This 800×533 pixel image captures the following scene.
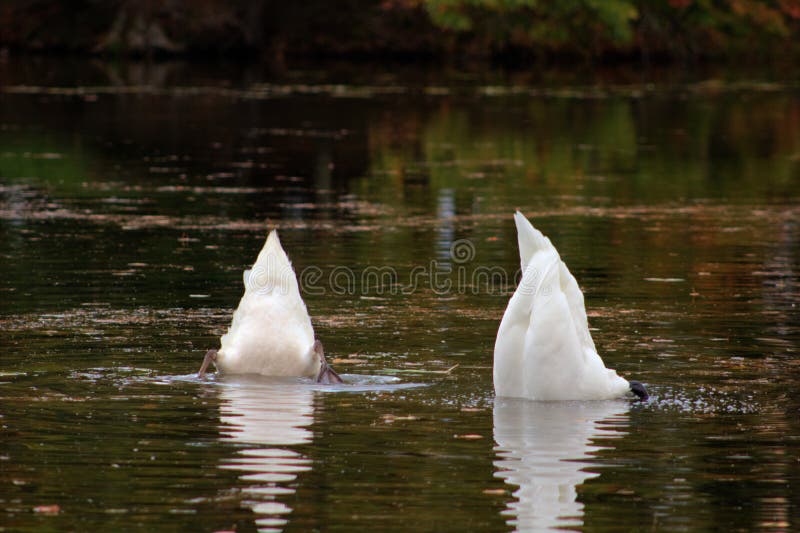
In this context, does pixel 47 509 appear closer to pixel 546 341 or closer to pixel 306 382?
pixel 546 341

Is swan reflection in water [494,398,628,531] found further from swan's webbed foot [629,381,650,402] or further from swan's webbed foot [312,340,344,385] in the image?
swan's webbed foot [312,340,344,385]

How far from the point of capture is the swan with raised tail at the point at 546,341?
9.47 metres

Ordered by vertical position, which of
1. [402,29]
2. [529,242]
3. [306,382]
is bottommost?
[306,382]

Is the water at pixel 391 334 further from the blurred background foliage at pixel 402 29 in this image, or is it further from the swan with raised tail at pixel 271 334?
the blurred background foliage at pixel 402 29

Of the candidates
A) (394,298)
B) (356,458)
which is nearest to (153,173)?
(394,298)

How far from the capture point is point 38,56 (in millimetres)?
69875

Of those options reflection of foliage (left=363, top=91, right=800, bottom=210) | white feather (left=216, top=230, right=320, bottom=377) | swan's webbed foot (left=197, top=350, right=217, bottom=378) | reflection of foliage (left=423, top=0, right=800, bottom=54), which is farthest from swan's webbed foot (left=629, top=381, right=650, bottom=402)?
reflection of foliage (left=423, top=0, right=800, bottom=54)

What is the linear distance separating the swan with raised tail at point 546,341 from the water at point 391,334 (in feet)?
0.40

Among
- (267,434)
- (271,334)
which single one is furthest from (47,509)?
(271,334)

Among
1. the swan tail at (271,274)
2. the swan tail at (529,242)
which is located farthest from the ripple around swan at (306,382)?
the swan tail at (529,242)

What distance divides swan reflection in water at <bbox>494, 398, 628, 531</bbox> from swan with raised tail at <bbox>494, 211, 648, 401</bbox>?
0.32 ft

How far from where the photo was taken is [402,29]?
234 ft

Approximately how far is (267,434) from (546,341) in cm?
155

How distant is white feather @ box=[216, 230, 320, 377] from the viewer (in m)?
10.6
